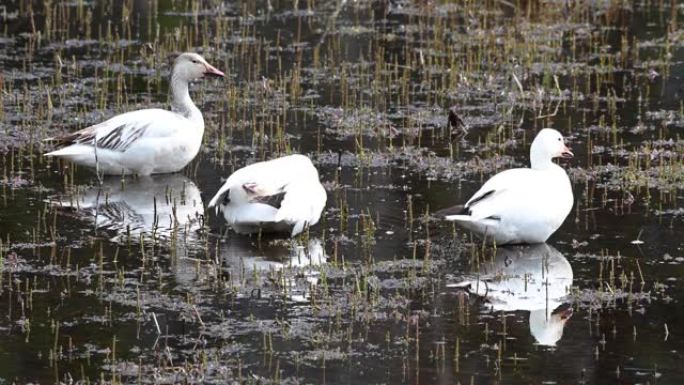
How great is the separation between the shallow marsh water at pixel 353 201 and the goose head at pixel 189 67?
681 mm

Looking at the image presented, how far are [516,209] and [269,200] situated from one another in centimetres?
181

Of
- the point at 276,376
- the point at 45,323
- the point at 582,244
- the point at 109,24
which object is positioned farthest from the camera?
the point at 109,24

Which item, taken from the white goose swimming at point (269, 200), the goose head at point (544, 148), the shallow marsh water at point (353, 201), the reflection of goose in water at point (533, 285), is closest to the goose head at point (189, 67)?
the shallow marsh water at point (353, 201)

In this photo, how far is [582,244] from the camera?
423 inches

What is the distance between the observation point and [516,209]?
10.4 meters

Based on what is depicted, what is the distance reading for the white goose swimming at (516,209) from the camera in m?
10.4

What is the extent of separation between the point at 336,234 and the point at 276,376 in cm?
317

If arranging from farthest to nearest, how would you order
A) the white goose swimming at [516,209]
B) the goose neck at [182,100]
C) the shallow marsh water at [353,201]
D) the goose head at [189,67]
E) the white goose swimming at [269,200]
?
the goose head at [189,67]
the goose neck at [182,100]
the white goose swimming at [269,200]
the white goose swimming at [516,209]
the shallow marsh water at [353,201]

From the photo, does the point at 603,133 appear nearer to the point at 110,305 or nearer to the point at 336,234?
the point at 336,234

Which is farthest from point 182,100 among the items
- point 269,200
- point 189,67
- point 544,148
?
point 544,148

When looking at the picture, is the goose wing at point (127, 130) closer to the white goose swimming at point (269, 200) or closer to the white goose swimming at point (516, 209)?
the white goose swimming at point (269, 200)

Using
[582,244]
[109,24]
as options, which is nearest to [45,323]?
[582,244]

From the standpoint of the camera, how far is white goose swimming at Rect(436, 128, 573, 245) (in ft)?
34.0

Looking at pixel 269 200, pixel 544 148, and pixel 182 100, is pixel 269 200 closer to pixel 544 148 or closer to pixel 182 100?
pixel 544 148
